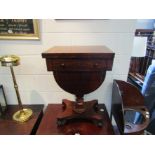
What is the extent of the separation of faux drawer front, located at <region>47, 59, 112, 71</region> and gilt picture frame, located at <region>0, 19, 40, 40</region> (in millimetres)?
420

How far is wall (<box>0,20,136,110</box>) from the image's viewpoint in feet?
3.64

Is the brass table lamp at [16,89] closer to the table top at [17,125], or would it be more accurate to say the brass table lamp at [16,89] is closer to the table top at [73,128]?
the table top at [17,125]

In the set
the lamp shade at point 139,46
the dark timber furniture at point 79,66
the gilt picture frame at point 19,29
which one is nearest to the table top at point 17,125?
the dark timber furniture at point 79,66

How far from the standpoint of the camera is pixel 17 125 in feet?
3.47

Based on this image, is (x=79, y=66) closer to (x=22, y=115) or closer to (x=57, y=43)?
(x=57, y=43)

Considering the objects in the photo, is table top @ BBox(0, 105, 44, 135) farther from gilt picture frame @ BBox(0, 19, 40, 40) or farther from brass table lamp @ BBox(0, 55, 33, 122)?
gilt picture frame @ BBox(0, 19, 40, 40)

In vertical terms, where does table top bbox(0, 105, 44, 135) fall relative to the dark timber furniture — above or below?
below

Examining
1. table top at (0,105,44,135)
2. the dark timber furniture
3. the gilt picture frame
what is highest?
the gilt picture frame

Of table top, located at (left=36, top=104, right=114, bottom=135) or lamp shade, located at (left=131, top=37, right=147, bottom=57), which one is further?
lamp shade, located at (left=131, top=37, right=147, bottom=57)

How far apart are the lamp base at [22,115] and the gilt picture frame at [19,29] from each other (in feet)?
2.03

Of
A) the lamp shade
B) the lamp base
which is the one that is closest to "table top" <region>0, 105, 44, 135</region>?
the lamp base

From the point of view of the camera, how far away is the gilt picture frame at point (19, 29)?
108 cm
